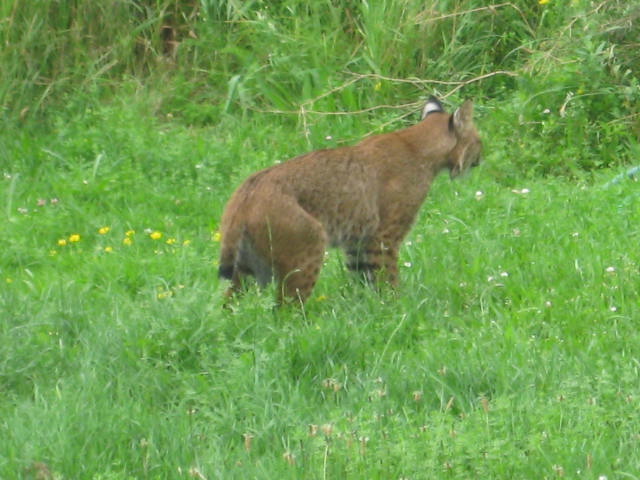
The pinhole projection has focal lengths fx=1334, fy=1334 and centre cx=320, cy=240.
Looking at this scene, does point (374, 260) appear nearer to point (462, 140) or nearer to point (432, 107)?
point (462, 140)

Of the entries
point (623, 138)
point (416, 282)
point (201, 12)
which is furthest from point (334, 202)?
point (201, 12)

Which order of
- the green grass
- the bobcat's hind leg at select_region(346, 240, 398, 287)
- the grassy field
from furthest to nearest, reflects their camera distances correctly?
the bobcat's hind leg at select_region(346, 240, 398, 287) < the grassy field < the green grass

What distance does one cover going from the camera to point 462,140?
731 cm

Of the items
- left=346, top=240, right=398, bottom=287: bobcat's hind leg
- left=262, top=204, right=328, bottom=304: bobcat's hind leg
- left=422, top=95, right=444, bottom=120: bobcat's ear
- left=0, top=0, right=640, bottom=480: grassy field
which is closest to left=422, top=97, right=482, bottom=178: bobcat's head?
left=422, top=95, right=444, bottom=120: bobcat's ear

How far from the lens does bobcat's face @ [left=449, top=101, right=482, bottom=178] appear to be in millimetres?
7250

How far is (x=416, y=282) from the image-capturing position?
21.2 ft

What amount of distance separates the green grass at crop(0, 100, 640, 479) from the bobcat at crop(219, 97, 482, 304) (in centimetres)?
20

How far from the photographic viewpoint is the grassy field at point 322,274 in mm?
4477

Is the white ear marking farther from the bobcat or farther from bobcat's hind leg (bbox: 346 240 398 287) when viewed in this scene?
bobcat's hind leg (bbox: 346 240 398 287)

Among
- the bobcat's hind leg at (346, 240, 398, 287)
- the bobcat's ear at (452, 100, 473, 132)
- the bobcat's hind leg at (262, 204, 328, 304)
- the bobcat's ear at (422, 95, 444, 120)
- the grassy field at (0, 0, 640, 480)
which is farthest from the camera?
the bobcat's ear at (422, 95, 444, 120)

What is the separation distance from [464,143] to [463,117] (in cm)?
14

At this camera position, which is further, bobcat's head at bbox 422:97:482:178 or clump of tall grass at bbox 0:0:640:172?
clump of tall grass at bbox 0:0:640:172

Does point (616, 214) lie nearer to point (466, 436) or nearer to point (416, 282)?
point (416, 282)

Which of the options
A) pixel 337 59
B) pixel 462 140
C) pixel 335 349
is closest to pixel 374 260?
pixel 462 140
